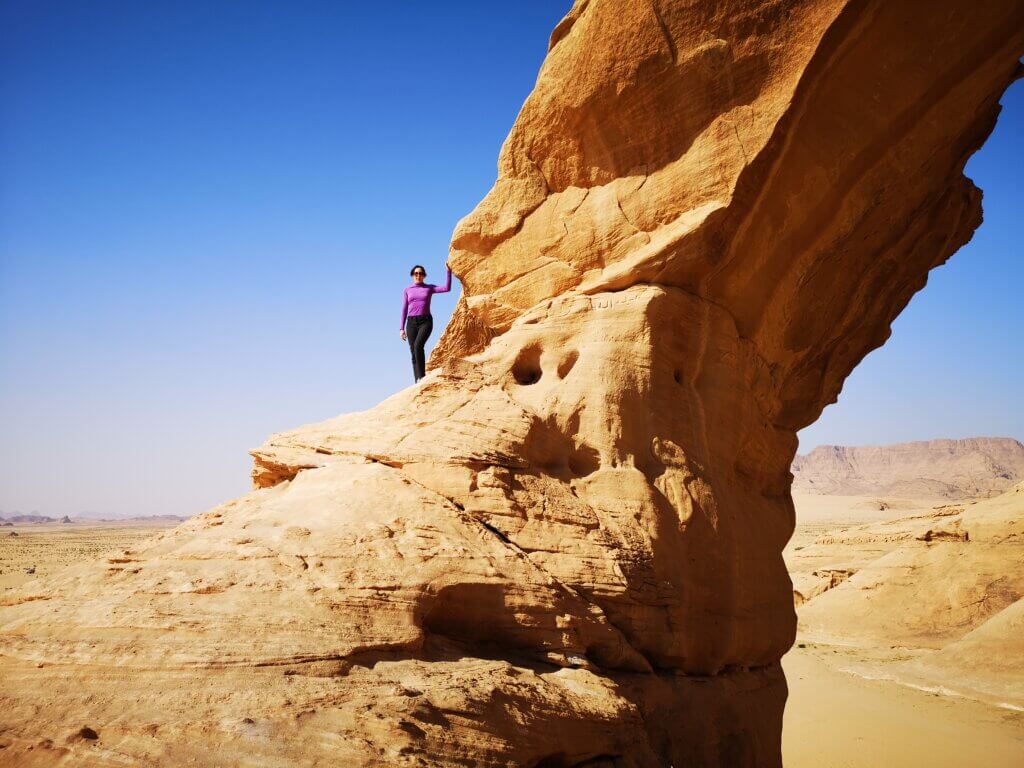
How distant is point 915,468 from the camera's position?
13225 centimetres

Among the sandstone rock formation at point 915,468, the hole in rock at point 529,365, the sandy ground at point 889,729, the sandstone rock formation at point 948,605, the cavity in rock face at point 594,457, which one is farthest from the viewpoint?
the sandstone rock formation at point 915,468

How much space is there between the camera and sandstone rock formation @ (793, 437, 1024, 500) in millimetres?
110188

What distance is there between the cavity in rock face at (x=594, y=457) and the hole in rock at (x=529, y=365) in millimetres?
30

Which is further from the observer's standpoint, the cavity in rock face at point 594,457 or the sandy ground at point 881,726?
the sandy ground at point 881,726

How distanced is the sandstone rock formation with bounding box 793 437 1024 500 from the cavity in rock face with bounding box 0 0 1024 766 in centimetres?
10651

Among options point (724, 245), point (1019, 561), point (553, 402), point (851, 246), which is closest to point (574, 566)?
point (553, 402)

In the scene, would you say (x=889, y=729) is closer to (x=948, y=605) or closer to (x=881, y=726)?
(x=881, y=726)

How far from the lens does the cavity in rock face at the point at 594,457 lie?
13.3 ft

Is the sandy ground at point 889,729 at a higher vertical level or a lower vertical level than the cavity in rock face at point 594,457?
lower

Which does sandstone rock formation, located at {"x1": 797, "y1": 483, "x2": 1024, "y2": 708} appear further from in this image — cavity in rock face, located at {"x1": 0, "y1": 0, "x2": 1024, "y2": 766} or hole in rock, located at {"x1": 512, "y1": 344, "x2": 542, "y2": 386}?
hole in rock, located at {"x1": 512, "y1": 344, "x2": 542, "y2": 386}

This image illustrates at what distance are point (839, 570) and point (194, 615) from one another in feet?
80.6

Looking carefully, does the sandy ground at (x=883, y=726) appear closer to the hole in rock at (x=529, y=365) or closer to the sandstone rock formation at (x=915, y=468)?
the hole in rock at (x=529, y=365)

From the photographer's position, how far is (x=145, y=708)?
143 inches

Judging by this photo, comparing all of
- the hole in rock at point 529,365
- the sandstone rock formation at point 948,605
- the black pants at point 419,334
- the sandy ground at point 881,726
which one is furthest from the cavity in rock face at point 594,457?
the sandstone rock formation at point 948,605
